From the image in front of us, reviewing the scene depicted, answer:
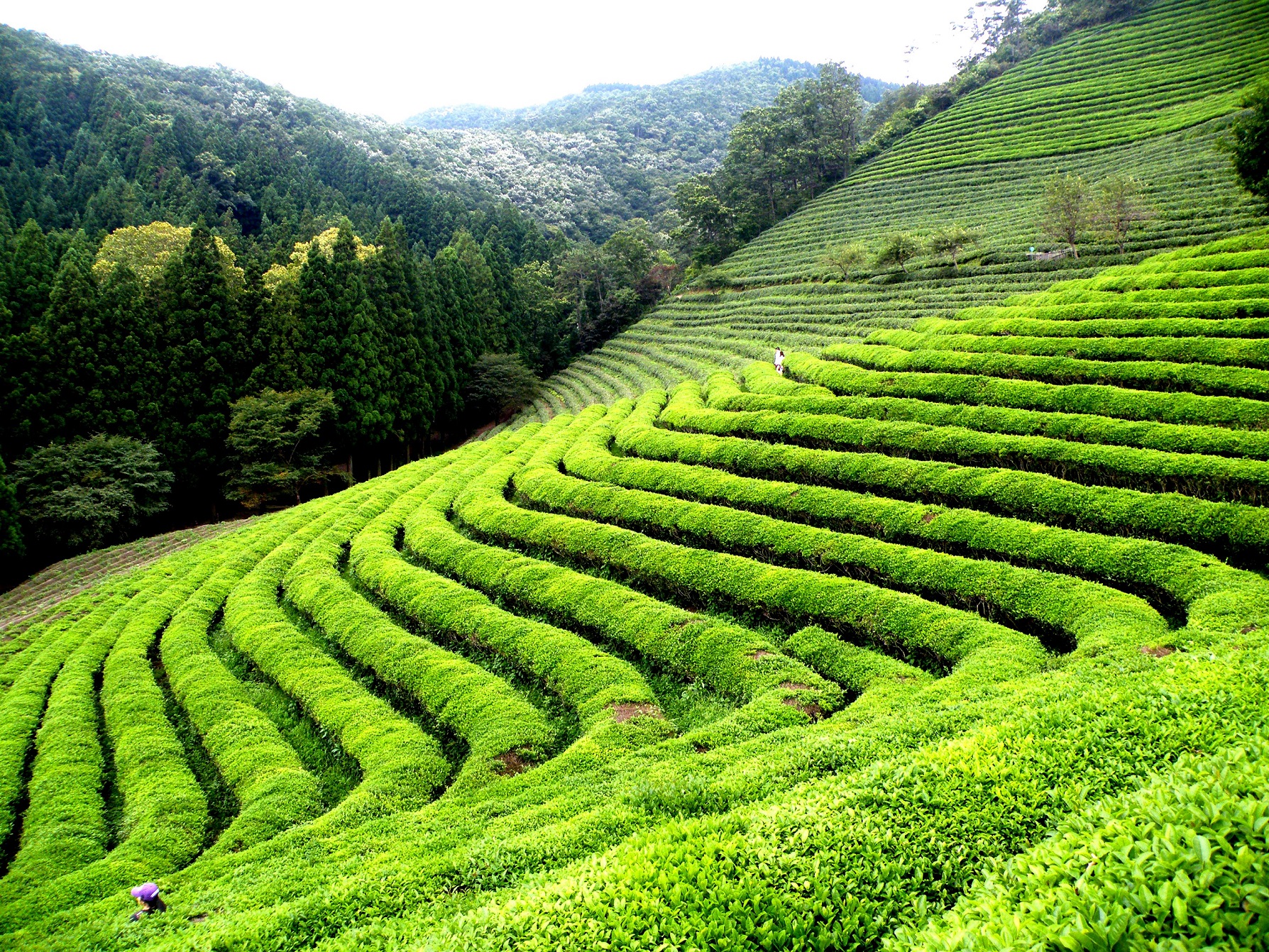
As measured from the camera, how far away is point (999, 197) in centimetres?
5203

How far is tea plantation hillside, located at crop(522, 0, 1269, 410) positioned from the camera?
3734 centimetres

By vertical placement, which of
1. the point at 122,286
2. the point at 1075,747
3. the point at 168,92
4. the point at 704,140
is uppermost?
the point at 168,92

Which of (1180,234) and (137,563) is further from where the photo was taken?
(1180,234)

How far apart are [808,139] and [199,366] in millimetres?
65746

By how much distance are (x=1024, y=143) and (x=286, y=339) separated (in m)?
58.7

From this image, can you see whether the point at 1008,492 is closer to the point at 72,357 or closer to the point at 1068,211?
the point at 1068,211

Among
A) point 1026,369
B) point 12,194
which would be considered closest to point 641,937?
point 1026,369

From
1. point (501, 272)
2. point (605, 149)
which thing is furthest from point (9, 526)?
point (605, 149)

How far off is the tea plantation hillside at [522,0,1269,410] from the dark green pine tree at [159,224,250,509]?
18.2 meters

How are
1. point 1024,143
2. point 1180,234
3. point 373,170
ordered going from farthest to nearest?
point 373,170, point 1024,143, point 1180,234

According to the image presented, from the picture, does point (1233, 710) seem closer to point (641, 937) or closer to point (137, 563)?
point (641, 937)

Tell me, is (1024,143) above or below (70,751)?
above

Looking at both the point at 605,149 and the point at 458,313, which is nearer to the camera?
the point at 458,313

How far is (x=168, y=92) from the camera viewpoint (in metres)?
93.1
